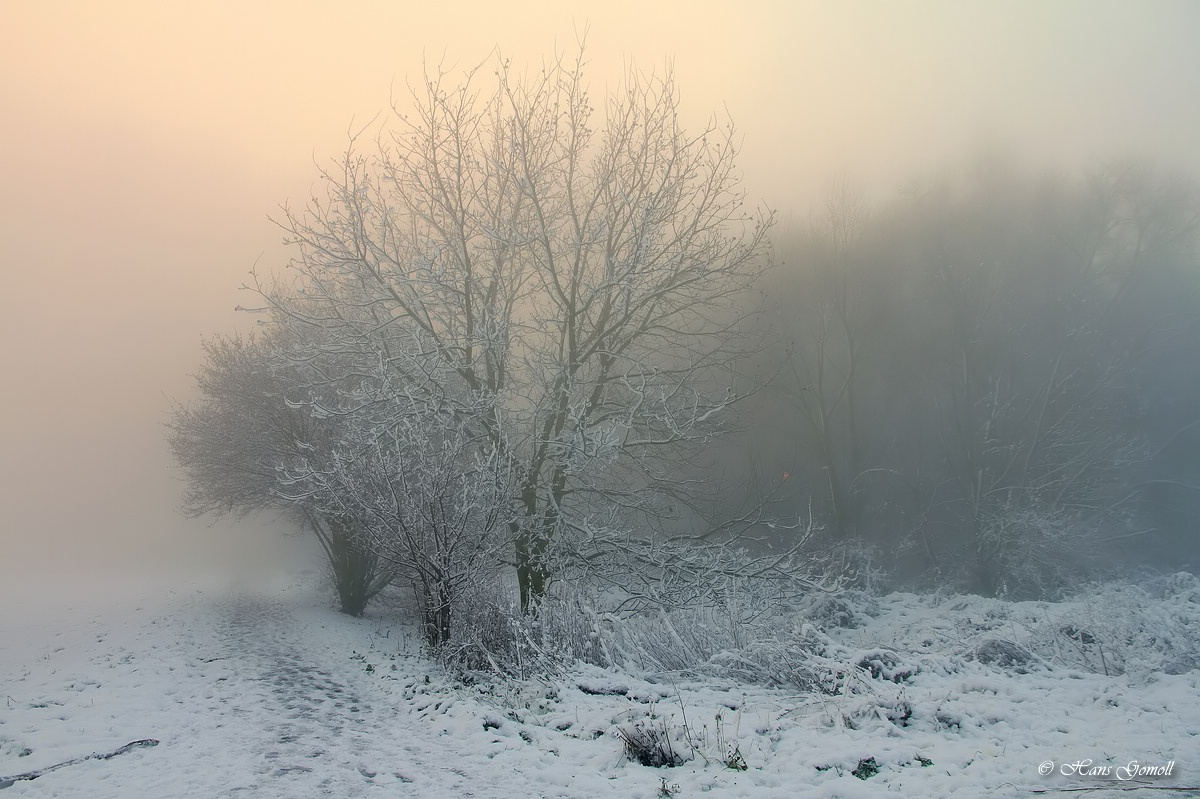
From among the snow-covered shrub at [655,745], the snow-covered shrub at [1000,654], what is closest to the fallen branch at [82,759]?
the snow-covered shrub at [655,745]

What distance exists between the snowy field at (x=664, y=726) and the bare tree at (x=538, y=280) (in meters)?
4.04

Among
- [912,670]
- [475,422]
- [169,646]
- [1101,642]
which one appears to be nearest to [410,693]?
[475,422]

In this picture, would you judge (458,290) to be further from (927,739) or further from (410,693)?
(927,739)

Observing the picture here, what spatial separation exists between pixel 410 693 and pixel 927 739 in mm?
6164

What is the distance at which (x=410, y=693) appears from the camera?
8078mm

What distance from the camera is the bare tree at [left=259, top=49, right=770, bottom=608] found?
34.3 feet

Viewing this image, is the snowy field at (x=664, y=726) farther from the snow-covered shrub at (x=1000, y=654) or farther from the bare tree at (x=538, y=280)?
the bare tree at (x=538, y=280)

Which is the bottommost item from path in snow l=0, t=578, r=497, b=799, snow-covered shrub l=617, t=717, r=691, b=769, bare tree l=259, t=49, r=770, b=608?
path in snow l=0, t=578, r=497, b=799

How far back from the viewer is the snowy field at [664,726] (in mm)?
4133

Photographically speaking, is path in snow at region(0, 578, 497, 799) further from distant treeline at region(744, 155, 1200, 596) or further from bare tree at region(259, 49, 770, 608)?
distant treeline at region(744, 155, 1200, 596)

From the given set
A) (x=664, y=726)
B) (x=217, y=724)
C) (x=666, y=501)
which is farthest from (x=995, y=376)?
(x=217, y=724)

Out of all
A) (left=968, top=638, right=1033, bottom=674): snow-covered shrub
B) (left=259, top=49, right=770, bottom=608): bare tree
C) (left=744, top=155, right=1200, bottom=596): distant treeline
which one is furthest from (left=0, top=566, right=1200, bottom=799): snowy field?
(left=744, top=155, right=1200, bottom=596): distant treeline

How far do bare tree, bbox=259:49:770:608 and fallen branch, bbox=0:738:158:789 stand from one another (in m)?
5.36

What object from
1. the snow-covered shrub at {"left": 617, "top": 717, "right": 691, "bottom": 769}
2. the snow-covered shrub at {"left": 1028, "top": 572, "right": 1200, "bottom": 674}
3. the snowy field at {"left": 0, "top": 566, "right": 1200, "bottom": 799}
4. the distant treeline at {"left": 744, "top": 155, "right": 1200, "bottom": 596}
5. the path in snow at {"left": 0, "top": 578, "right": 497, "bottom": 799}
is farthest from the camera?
the distant treeline at {"left": 744, "top": 155, "right": 1200, "bottom": 596}
